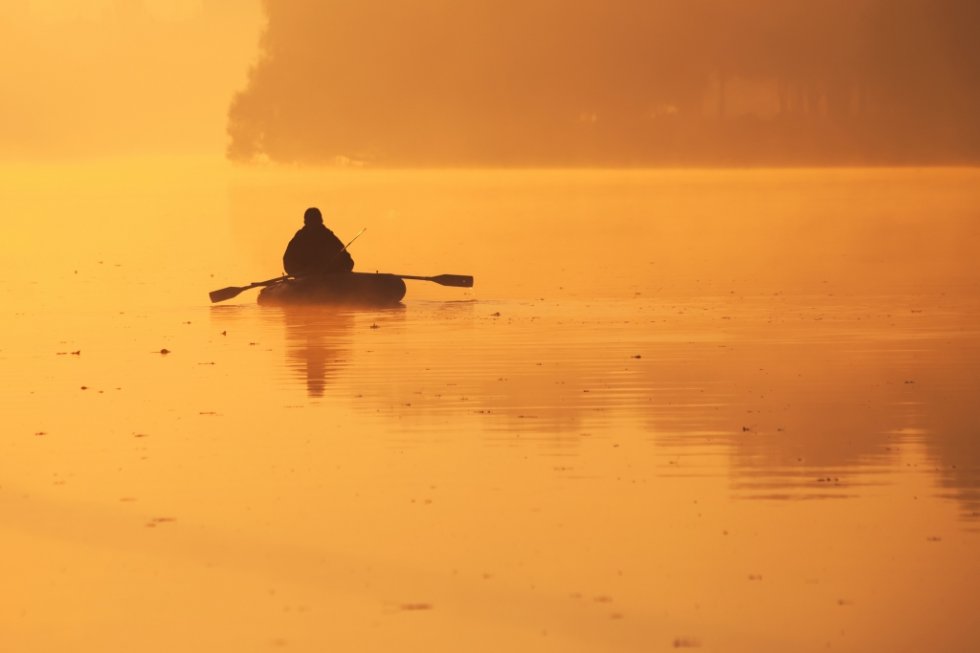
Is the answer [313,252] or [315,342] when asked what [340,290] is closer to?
[313,252]

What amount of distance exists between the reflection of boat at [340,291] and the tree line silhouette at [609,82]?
107712 mm

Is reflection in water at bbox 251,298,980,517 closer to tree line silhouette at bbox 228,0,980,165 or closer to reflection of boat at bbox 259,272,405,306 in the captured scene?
reflection of boat at bbox 259,272,405,306

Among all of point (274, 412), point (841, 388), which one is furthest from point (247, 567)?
point (841, 388)

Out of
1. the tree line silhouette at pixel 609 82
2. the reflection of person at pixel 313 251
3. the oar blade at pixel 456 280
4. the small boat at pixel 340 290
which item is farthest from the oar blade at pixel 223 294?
the tree line silhouette at pixel 609 82

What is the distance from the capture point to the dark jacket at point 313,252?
30.1m

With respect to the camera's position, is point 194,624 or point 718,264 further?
point 718,264

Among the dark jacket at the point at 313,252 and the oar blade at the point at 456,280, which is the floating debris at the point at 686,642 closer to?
the dark jacket at the point at 313,252

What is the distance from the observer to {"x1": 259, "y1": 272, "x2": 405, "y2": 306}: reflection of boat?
2977 centimetres

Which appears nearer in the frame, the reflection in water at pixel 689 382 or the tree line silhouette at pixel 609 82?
the reflection in water at pixel 689 382

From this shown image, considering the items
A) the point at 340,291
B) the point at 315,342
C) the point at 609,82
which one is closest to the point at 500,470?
the point at 315,342

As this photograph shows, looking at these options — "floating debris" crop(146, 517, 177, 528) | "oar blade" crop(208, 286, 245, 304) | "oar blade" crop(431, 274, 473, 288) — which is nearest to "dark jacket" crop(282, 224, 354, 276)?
"oar blade" crop(208, 286, 245, 304)

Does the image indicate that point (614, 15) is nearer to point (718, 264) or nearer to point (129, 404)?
point (718, 264)

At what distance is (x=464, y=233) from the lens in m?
57.8

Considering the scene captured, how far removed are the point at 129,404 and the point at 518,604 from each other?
28.0ft
